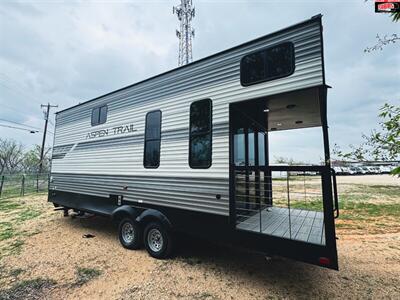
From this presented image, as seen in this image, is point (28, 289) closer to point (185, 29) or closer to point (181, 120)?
point (181, 120)

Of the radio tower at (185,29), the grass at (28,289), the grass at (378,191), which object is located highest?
the radio tower at (185,29)

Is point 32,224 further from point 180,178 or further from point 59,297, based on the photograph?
point 180,178

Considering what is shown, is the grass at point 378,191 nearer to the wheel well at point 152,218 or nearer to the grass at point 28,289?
the wheel well at point 152,218

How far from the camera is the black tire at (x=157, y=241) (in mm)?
3951

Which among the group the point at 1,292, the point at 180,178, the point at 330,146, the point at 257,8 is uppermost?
the point at 257,8

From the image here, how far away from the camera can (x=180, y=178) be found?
384 cm

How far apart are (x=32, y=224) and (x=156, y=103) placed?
599cm

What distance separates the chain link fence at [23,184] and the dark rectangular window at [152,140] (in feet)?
43.8

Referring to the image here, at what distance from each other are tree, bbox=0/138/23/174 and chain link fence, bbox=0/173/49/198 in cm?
2387

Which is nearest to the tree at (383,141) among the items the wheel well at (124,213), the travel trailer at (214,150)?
the travel trailer at (214,150)

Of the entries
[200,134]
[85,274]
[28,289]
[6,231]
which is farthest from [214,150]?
[6,231]

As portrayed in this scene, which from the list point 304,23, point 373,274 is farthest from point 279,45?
point 373,274

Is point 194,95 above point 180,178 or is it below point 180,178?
above

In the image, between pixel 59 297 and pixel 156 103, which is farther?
pixel 156 103
